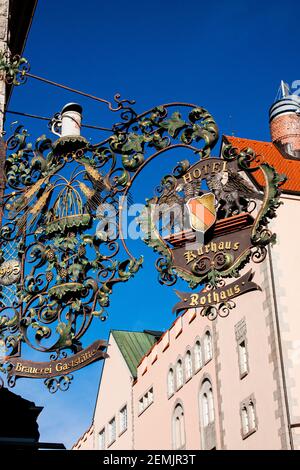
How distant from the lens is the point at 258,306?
30.6 m

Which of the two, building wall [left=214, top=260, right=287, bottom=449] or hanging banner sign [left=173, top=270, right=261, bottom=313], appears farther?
building wall [left=214, top=260, right=287, bottom=449]

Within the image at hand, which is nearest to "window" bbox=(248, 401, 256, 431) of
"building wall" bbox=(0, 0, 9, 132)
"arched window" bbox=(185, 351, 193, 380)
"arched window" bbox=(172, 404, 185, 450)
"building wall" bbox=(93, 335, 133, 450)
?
"arched window" bbox=(185, 351, 193, 380)

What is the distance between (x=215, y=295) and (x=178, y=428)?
105 ft

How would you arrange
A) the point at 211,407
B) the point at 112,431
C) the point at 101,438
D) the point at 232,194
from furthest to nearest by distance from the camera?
the point at 101,438, the point at 112,431, the point at 211,407, the point at 232,194

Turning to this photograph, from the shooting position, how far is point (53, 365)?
28.9 feet

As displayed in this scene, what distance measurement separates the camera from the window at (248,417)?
30000 mm

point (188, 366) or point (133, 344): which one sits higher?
point (133, 344)

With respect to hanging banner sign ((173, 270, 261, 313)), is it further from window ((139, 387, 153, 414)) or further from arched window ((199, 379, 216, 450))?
window ((139, 387, 153, 414))

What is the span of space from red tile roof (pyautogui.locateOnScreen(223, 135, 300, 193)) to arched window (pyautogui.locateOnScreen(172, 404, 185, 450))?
12.4 metres

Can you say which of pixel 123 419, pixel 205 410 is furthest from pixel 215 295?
pixel 123 419

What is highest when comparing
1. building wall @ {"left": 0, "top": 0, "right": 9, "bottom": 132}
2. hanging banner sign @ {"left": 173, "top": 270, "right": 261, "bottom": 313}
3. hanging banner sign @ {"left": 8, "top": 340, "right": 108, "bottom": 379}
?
building wall @ {"left": 0, "top": 0, "right": 9, "bottom": 132}

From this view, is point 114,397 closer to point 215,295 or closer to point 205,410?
point 205,410

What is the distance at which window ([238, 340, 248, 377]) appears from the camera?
3135cm
